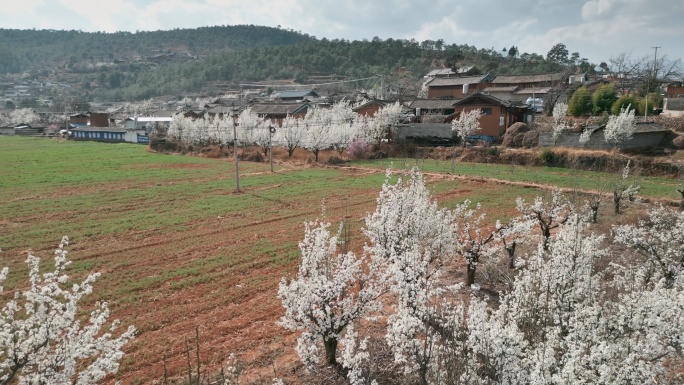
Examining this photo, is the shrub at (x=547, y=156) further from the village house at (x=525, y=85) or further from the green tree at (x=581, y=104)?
the village house at (x=525, y=85)

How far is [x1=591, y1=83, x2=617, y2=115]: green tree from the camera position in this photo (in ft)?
173

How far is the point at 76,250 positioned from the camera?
67.7 feet

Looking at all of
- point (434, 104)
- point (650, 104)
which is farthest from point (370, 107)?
point (650, 104)

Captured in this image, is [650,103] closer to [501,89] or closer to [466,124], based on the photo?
[466,124]

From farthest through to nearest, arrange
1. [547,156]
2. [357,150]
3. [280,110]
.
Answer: [280,110]
[357,150]
[547,156]

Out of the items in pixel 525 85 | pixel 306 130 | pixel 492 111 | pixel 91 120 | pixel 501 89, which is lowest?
pixel 306 130

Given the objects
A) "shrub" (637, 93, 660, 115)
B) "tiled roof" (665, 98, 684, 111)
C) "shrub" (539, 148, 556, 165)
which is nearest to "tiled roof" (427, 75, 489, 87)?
"shrub" (637, 93, 660, 115)

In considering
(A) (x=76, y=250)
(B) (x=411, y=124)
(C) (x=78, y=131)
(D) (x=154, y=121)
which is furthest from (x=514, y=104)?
(C) (x=78, y=131)

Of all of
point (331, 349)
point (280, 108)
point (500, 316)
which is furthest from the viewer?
point (280, 108)

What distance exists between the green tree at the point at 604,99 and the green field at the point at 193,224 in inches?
660

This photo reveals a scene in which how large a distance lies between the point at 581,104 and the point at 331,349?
5540 centimetres

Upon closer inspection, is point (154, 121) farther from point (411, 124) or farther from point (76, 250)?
point (76, 250)

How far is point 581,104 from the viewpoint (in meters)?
54.5

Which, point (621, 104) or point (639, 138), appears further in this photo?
point (621, 104)
